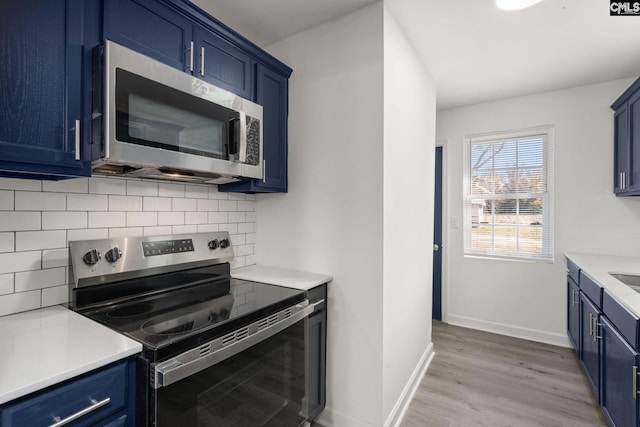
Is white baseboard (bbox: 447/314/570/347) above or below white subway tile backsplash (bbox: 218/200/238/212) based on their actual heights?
below

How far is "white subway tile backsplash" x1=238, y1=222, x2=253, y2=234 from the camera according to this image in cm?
226

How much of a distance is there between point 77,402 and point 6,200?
88 cm

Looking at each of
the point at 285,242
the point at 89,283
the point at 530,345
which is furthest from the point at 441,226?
the point at 89,283

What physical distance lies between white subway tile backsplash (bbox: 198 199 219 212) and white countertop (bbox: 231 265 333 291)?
0.45 meters

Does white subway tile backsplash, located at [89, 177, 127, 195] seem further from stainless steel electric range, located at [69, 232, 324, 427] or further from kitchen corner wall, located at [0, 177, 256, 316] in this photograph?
stainless steel electric range, located at [69, 232, 324, 427]

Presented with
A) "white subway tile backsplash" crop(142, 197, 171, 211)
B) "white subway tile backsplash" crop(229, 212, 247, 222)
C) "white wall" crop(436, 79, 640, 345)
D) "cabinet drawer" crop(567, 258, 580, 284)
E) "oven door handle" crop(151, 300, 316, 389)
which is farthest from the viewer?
"white wall" crop(436, 79, 640, 345)

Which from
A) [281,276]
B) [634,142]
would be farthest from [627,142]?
[281,276]

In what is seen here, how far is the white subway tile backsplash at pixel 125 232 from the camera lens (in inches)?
61.3

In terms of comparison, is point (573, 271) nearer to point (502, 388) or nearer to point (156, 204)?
point (502, 388)

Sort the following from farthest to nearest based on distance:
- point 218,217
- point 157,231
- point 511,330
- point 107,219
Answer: point 511,330
point 218,217
point 157,231
point 107,219

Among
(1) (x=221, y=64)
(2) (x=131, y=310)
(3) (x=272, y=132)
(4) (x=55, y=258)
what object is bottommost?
(2) (x=131, y=310)

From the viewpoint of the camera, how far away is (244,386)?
132 centimetres

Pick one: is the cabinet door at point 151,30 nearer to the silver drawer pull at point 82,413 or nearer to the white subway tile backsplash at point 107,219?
the white subway tile backsplash at point 107,219

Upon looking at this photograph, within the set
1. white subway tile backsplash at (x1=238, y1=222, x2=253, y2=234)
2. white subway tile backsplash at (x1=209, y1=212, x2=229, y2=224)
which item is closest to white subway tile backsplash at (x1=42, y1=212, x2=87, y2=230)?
white subway tile backsplash at (x1=209, y1=212, x2=229, y2=224)
